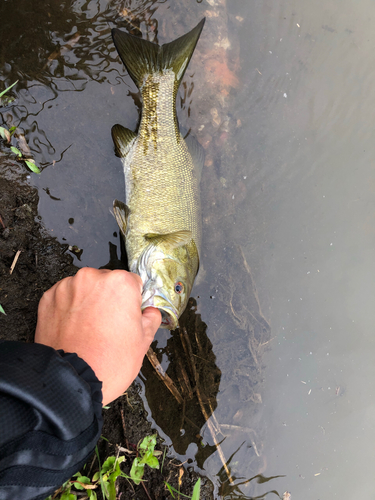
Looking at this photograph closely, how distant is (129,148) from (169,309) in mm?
1651

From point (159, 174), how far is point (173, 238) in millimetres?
651

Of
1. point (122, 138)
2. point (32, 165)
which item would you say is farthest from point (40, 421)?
point (122, 138)

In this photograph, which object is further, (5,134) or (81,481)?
(5,134)

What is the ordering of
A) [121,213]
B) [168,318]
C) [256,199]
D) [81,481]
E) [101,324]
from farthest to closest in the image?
[256,199] → [121,213] → [168,318] → [81,481] → [101,324]

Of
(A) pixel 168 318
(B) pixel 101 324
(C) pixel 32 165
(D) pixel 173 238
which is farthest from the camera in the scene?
(C) pixel 32 165

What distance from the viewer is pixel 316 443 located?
3928mm

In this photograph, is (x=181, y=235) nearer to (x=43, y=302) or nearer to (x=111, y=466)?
(x=43, y=302)

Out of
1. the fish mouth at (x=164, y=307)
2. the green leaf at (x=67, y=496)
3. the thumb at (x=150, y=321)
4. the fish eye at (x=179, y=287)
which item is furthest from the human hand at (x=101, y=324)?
the green leaf at (x=67, y=496)

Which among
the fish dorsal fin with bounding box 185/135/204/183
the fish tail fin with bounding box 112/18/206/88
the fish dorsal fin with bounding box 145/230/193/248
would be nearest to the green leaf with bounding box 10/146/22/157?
the fish tail fin with bounding box 112/18/206/88

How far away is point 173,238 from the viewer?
2.84 meters

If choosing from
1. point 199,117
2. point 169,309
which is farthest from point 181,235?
point 199,117

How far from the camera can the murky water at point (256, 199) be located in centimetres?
320

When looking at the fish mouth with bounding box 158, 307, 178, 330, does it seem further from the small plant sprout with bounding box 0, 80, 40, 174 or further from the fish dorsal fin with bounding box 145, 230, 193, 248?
the small plant sprout with bounding box 0, 80, 40, 174

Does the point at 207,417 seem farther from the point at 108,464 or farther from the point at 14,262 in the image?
the point at 14,262
